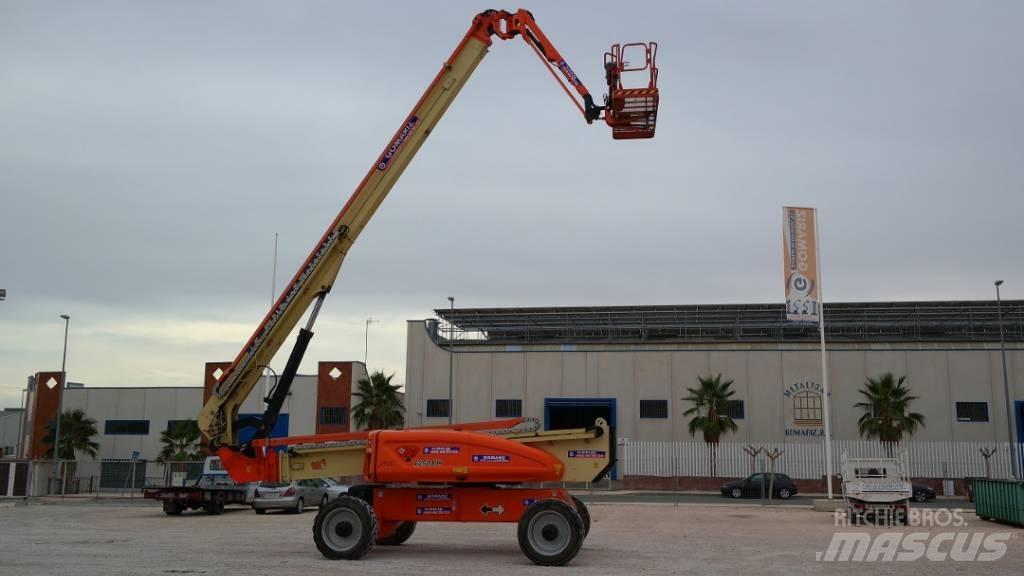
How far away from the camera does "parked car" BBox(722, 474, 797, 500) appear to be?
40406 mm

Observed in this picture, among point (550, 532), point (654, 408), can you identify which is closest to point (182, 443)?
point (654, 408)

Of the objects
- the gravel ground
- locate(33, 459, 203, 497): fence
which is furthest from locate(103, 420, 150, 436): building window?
the gravel ground

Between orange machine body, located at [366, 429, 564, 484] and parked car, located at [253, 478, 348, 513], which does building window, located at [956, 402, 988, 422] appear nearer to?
parked car, located at [253, 478, 348, 513]

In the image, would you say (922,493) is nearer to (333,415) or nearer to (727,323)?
(727,323)

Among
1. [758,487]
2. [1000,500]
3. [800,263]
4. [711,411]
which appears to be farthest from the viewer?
[711,411]

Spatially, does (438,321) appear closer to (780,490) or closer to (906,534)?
(780,490)

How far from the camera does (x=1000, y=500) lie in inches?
934

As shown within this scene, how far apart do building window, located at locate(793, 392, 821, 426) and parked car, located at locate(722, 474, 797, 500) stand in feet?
28.3

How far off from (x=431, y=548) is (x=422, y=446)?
2.91m

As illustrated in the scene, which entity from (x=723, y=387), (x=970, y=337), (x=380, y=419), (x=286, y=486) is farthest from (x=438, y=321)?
(x=970, y=337)

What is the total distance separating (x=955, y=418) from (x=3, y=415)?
2882 inches

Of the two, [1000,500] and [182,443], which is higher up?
[182,443]

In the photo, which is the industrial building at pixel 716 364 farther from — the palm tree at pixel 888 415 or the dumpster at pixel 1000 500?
the dumpster at pixel 1000 500

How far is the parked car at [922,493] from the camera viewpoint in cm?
3828
